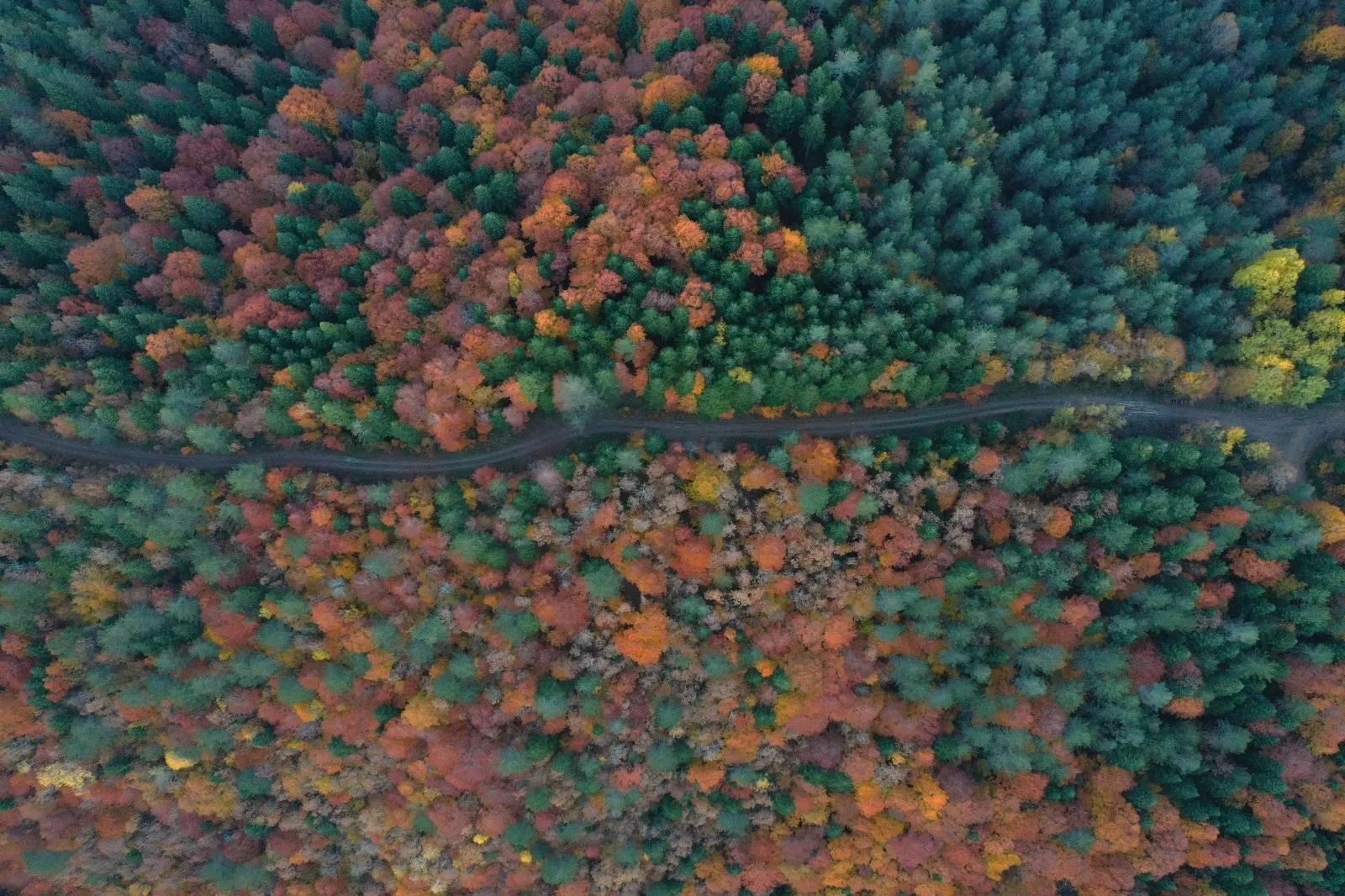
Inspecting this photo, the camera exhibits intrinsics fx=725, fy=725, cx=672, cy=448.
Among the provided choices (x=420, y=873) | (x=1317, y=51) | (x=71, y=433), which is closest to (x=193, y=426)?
(x=71, y=433)

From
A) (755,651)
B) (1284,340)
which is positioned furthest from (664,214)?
(1284,340)

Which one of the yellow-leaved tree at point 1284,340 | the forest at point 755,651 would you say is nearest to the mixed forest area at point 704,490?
the forest at point 755,651

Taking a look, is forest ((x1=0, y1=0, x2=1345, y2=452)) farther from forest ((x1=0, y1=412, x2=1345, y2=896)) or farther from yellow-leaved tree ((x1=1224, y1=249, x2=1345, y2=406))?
forest ((x1=0, y1=412, x2=1345, y2=896))

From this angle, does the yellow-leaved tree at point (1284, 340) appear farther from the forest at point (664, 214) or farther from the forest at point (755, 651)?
the forest at point (755, 651)

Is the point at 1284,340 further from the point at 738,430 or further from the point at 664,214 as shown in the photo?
the point at 664,214

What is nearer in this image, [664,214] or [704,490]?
[704,490]

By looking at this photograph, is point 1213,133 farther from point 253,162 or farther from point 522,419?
point 253,162

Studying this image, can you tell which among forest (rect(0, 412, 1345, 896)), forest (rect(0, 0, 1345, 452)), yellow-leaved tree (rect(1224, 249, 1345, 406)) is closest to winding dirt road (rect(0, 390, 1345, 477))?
forest (rect(0, 0, 1345, 452))
